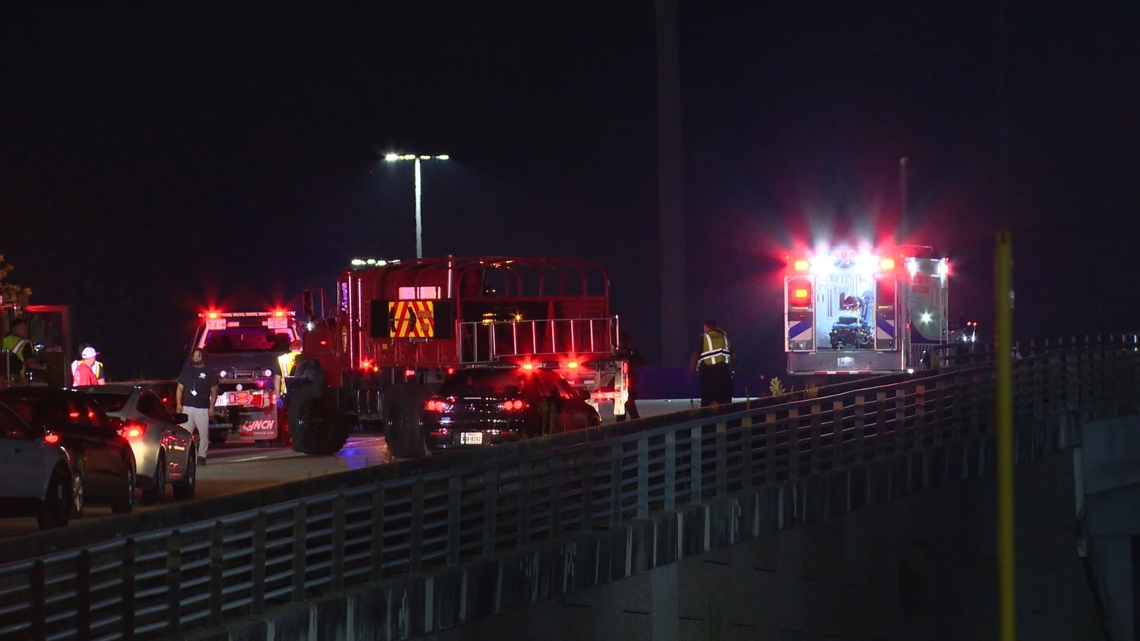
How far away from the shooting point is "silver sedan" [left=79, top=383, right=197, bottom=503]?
18.3m

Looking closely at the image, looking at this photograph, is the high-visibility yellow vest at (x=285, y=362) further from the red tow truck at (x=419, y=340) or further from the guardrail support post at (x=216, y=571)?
the guardrail support post at (x=216, y=571)

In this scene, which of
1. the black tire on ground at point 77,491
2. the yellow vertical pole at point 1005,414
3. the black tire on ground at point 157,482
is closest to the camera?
the yellow vertical pole at point 1005,414

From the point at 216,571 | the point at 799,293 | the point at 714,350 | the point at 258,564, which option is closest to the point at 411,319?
the point at 714,350

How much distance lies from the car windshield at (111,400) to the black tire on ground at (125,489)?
1349 millimetres

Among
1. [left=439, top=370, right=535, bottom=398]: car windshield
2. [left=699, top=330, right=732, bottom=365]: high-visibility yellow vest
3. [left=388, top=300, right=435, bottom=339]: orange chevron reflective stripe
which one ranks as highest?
[left=388, top=300, right=435, bottom=339]: orange chevron reflective stripe

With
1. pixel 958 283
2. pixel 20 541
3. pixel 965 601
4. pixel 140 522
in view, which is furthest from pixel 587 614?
pixel 958 283

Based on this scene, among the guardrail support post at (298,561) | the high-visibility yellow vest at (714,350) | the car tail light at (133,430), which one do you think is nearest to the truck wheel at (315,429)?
the high-visibility yellow vest at (714,350)

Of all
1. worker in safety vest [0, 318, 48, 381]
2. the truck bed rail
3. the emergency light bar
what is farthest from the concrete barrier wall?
the emergency light bar

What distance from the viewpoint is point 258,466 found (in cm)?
2373

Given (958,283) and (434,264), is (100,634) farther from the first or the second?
(958,283)

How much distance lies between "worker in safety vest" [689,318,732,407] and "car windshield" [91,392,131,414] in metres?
8.84

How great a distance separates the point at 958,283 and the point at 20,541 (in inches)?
1233

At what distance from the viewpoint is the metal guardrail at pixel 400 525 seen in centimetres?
812

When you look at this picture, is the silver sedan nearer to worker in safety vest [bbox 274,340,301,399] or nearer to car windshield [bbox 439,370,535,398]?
car windshield [bbox 439,370,535,398]
